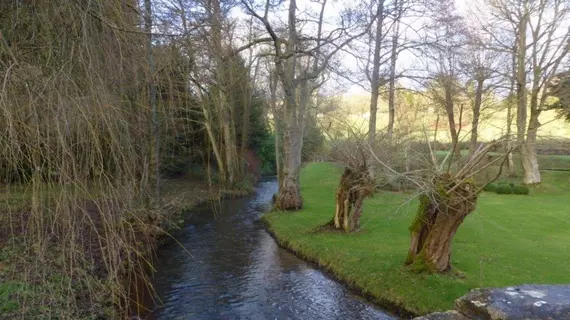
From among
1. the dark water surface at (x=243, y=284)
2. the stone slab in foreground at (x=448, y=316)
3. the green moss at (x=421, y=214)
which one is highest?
the green moss at (x=421, y=214)

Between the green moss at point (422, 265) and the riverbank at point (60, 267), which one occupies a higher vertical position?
the riverbank at point (60, 267)

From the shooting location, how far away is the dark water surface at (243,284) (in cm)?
810

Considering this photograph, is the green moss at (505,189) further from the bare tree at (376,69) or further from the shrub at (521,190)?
the bare tree at (376,69)

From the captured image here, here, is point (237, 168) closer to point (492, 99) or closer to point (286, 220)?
point (286, 220)

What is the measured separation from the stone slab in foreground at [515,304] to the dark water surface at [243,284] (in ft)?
12.7

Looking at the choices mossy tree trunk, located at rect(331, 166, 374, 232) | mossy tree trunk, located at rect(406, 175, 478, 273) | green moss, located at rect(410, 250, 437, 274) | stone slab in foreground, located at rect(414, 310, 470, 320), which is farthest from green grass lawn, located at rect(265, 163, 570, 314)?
stone slab in foreground, located at rect(414, 310, 470, 320)

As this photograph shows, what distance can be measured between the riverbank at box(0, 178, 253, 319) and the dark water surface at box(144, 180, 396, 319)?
104 centimetres

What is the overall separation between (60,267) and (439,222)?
21.8 ft

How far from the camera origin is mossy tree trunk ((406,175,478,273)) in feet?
25.5

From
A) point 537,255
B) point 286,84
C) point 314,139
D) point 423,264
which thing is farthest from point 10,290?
point 314,139

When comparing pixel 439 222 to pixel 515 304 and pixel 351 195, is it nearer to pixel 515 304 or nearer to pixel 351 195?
pixel 515 304

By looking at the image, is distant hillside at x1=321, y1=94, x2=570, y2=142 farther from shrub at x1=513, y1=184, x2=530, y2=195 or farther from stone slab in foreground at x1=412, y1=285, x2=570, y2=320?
shrub at x1=513, y1=184, x2=530, y2=195

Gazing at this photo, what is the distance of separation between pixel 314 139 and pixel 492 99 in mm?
13056

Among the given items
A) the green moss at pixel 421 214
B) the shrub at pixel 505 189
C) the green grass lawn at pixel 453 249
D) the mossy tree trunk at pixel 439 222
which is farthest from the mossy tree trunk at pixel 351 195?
the shrub at pixel 505 189
